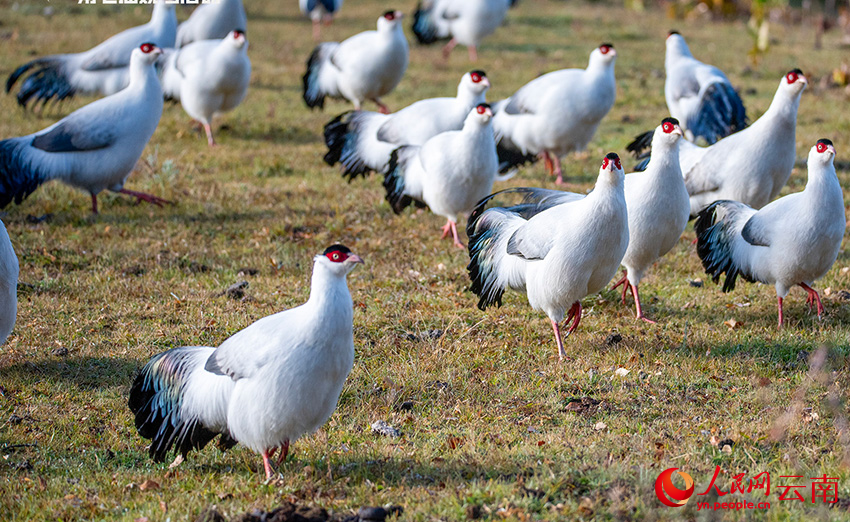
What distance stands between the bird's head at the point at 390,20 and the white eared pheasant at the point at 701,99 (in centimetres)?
324

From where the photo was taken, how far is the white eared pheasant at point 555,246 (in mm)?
5027

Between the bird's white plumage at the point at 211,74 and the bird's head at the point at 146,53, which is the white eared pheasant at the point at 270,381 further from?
the bird's white plumage at the point at 211,74

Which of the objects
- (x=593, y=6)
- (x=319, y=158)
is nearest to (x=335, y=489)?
(x=319, y=158)

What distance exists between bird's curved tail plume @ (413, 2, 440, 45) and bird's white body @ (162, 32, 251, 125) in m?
4.97

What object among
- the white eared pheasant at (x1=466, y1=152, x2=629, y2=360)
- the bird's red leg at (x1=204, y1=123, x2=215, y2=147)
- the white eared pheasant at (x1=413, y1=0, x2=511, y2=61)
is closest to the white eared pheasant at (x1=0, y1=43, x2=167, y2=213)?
the bird's red leg at (x1=204, y1=123, x2=215, y2=147)

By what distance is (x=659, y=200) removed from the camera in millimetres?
5684

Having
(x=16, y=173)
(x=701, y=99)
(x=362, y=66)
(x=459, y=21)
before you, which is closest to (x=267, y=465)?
(x=16, y=173)

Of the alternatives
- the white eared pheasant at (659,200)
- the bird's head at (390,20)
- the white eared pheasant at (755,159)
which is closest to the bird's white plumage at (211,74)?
the bird's head at (390,20)

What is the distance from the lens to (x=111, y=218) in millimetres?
8094

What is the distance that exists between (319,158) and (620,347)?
557 cm

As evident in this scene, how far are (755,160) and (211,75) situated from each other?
244 inches

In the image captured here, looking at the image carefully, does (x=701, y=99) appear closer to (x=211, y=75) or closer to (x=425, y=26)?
(x=211, y=75)

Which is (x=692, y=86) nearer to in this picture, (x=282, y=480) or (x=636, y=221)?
(x=636, y=221)

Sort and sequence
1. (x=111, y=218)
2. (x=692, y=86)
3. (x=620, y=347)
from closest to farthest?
(x=620, y=347), (x=111, y=218), (x=692, y=86)
